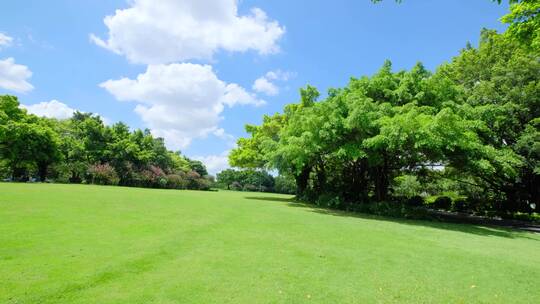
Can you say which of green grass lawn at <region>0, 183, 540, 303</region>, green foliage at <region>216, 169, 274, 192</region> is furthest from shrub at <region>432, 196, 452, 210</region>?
green foliage at <region>216, 169, 274, 192</region>

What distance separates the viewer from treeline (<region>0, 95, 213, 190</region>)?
30406 millimetres

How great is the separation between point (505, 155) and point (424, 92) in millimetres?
5128

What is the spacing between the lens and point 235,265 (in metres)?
5.45

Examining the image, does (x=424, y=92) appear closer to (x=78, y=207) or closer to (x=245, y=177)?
(x=78, y=207)

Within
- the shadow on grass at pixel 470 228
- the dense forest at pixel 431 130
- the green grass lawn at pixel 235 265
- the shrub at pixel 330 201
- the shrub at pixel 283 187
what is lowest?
the green grass lawn at pixel 235 265

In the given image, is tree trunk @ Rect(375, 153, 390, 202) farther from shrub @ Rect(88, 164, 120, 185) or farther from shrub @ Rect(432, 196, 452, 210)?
shrub @ Rect(88, 164, 120, 185)

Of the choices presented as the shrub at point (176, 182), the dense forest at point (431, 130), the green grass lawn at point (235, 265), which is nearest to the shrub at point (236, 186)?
the shrub at point (176, 182)

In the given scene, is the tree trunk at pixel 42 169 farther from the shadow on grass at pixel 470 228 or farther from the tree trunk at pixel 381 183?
the tree trunk at pixel 381 183

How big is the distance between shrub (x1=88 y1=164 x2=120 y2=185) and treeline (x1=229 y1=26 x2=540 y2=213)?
2061cm

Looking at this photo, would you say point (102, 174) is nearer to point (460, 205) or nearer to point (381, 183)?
point (381, 183)

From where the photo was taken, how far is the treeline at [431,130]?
46.2ft

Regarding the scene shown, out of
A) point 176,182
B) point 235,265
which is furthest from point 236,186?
point 235,265

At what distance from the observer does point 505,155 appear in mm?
15328

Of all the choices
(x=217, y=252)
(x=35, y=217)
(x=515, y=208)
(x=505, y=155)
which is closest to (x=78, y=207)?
(x=35, y=217)
